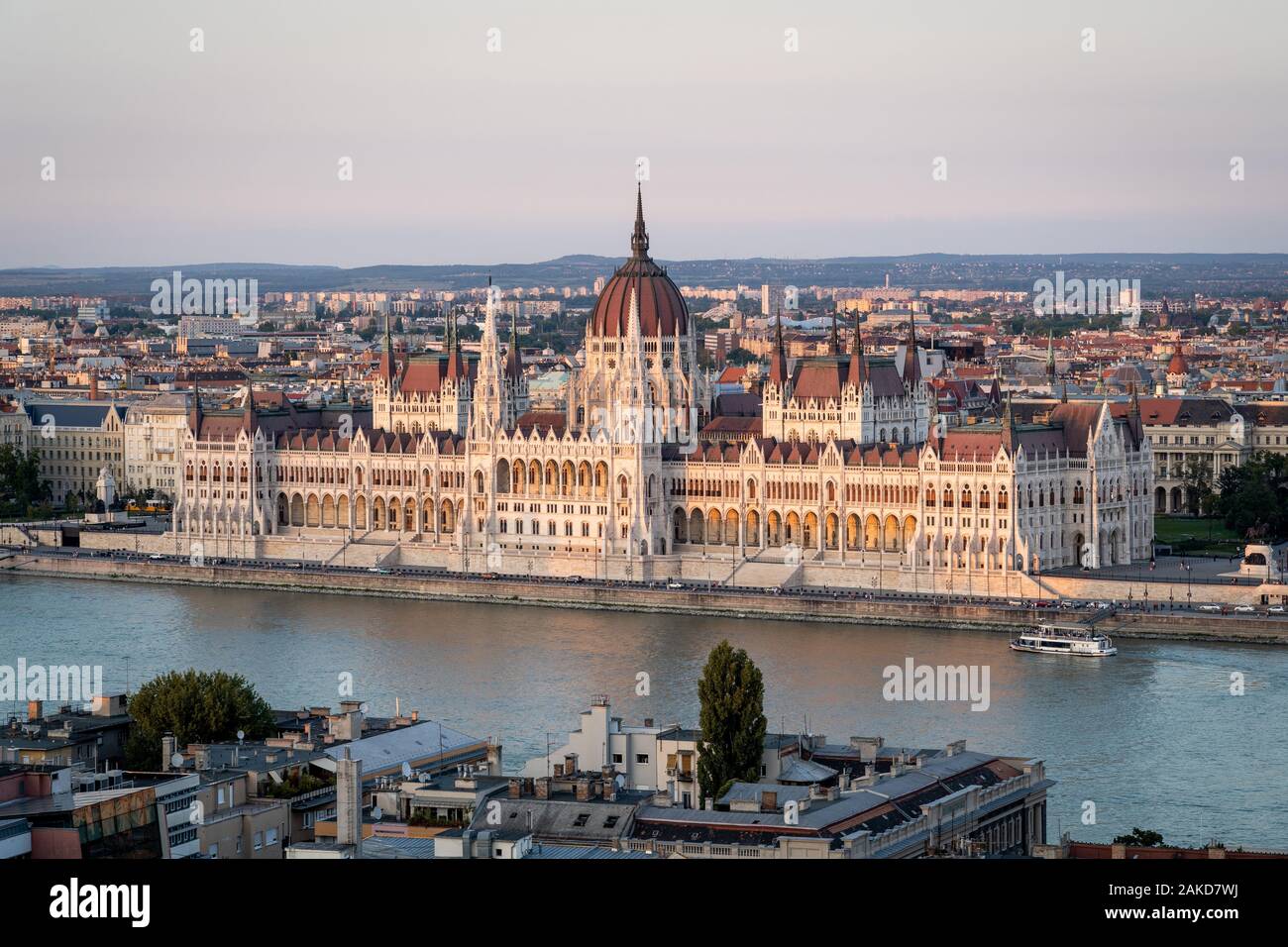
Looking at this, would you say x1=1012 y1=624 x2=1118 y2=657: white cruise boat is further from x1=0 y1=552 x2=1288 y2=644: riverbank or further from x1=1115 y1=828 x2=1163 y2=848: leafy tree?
x1=1115 y1=828 x2=1163 y2=848: leafy tree

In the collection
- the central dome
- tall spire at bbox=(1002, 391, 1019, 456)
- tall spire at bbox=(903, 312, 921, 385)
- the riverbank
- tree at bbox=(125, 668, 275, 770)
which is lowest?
the riverbank

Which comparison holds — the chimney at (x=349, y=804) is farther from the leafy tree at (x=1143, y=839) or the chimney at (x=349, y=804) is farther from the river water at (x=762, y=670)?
the river water at (x=762, y=670)

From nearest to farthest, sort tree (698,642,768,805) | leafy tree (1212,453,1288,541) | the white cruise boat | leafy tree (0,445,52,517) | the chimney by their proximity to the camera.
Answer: the chimney, tree (698,642,768,805), the white cruise boat, leafy tree (1212,453,1288,541), leafy tree (0,445,52,517)

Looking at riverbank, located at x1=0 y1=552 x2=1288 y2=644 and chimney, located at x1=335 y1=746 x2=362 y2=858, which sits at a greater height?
chimney, located at x1=335 y1=746 x2=362 y2=858

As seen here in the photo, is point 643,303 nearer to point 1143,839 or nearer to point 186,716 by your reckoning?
point 186,716

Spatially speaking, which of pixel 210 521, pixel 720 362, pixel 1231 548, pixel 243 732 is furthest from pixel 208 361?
pixel 243 732

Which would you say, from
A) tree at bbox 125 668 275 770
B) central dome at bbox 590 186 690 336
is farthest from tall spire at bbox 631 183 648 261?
tree at bbox 125 668 275 770
